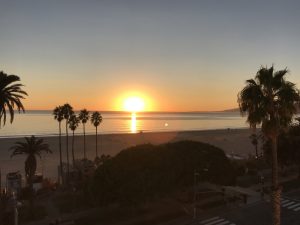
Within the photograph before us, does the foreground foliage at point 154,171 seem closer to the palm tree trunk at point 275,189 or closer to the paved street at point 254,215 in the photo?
the paved street at point 254,215

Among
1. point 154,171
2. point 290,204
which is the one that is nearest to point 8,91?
point 154,171

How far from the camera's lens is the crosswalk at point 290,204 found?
130 ft

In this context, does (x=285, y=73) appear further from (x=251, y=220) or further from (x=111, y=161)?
(x=111, y=161)

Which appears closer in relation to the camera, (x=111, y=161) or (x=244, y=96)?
(x=244, y=96)

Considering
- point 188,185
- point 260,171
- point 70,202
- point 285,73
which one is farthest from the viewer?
point 260,171

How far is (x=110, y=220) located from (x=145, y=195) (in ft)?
17.7

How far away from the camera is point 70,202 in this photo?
46.5 m

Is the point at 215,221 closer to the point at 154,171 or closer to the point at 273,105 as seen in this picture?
the point at 154,171

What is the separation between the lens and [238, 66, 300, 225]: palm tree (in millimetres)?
20312

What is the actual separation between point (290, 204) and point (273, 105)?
26552 millimetres

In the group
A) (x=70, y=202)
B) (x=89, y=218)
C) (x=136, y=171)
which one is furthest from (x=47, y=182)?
(x=136, y=171)

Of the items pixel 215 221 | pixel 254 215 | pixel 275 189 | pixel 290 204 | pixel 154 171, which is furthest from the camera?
pixel 290 204

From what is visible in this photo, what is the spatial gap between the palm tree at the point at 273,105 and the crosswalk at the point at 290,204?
21.6m

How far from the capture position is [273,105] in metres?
20.5
